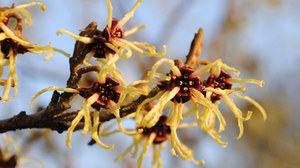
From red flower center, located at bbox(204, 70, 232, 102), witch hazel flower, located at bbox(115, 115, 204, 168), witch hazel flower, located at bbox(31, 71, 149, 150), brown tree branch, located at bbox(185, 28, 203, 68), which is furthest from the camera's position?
witch hazel flower, located at bbox(115, 115, 204, 168)

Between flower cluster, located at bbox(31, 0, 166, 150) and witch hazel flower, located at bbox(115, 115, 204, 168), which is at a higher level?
flower cluster, located at bbox(31, 0, 166, 150)

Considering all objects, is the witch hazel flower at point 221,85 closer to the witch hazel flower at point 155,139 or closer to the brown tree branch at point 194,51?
the brown tree branch at point 194,51

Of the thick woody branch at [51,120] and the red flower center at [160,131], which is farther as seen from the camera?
the red flower center at [160,131]

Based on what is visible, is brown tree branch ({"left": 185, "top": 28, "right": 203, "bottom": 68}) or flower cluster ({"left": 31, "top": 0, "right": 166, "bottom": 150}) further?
brown tree branch ({"left": 185, "top": 28, "right": 203, "bottom": 68})

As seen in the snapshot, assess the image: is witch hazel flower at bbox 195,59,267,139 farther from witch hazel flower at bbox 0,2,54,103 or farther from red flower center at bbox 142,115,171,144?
witch hazel flower at bbox 0,2,54,103

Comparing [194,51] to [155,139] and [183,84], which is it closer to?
[183,84]

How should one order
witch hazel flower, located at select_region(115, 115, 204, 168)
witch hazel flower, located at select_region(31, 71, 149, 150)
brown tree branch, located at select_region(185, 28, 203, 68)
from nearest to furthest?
witch hazel flower, located at select_region(31, 71, 149, 150) → brown tree branch, located at select_region(185, 28, 203, 68) → witch hazel flower, located at select_region(115, 115, 204, 168)

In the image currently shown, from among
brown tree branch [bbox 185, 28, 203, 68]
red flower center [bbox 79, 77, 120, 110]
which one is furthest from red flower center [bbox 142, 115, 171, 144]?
red flower center [bbox 79, 77, 120, 110]

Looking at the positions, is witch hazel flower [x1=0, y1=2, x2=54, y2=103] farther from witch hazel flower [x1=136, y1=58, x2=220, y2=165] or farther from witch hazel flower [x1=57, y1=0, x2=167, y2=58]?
witch hazel flower [x1=136, y1=58, x2=220, y2=165]

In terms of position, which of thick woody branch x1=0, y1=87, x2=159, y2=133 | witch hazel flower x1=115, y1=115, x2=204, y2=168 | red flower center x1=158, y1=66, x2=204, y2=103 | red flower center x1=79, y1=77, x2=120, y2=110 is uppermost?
red flower center x1=158, y1=66, x2=204, y2=103

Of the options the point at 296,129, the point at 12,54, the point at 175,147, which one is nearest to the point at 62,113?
the point at 12,54

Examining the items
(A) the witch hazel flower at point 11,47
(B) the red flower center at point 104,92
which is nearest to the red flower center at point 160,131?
(B) the red flower center at point 104,92

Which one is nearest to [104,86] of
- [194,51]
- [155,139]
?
[194,51]
